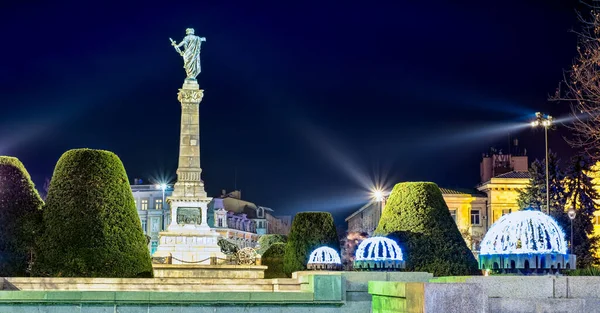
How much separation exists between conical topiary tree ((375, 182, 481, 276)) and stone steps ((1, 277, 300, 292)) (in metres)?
5.58

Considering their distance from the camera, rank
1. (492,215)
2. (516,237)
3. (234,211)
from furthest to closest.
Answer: (234,211) < (492,215) < (516,237)

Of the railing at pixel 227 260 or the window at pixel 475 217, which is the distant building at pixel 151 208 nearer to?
the window at pixel 475 217

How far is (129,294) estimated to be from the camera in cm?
2373

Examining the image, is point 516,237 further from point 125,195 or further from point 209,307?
point 125,195

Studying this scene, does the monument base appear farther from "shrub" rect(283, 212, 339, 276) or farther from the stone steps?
the stone steps

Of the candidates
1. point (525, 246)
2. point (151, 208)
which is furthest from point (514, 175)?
point (525, 246)

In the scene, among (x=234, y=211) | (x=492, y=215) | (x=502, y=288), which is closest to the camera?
(x=502, y=288)

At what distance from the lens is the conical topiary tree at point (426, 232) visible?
1359 inches

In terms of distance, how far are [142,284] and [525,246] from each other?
17840mm

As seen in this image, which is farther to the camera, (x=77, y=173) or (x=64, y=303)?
(x=77, y=173)

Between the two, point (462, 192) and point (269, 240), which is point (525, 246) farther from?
point (462, 192)

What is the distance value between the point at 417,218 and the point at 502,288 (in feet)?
64.5

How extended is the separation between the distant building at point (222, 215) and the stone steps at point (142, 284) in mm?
77809

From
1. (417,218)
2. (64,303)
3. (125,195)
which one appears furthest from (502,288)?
(125,195)
